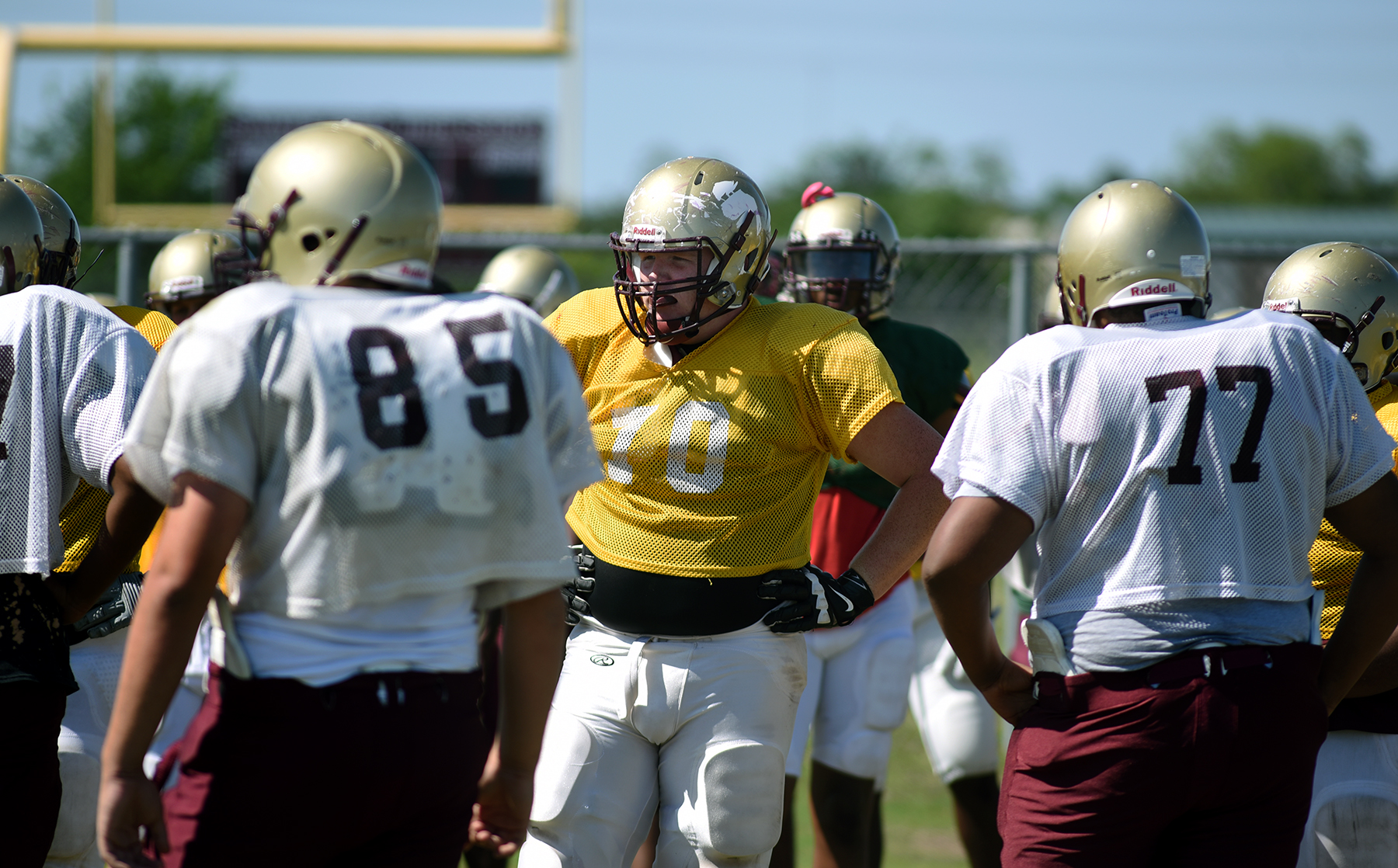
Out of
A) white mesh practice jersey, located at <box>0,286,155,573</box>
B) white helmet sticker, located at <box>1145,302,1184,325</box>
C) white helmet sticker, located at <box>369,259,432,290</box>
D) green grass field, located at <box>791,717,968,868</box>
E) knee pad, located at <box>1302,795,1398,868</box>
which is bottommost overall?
green grass field, located at <box>791,717,968,868</box>

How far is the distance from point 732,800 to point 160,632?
4.59 ft

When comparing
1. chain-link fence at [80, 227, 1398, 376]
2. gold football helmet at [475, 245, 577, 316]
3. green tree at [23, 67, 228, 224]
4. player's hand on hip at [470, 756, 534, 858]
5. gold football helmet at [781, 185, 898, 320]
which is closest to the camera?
player's hand on hip at [470, 756, 534, 858]

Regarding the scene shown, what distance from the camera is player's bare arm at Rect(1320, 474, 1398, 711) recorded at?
251 centimetres

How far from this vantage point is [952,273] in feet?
23.7

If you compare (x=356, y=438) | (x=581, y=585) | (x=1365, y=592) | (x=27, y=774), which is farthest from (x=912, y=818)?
(x=356, y=438)

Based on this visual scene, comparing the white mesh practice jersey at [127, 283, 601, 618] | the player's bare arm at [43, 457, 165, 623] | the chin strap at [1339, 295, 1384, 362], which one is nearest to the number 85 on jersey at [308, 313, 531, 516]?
the white mesh practice jersey at [127, 283, 601, 618]

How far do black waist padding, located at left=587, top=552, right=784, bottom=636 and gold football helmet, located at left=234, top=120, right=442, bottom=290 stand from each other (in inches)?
41.5

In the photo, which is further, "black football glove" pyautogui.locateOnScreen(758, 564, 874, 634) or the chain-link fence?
the chain-link fence

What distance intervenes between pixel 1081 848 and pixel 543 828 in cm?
121

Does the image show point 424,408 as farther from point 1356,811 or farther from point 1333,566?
point 1356,811

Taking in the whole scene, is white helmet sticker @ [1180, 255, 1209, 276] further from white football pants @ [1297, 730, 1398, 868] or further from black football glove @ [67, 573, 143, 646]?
black football glove @ [67, 573, 143, 646]

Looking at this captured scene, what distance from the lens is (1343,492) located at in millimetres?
2484

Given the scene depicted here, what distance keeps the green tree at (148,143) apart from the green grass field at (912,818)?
16.1m

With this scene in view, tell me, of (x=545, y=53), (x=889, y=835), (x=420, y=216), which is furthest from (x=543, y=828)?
(x=545, y=53)
